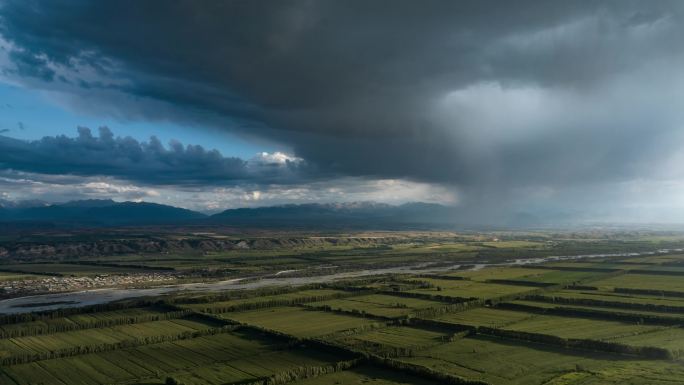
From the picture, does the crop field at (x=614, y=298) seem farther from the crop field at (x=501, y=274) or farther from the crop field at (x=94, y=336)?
the crop field at (x=94, y=336)

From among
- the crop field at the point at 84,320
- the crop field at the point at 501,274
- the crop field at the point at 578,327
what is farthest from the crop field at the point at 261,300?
the crop field at the point at 501,274

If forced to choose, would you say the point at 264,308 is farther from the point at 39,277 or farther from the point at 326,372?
the point at 39,277

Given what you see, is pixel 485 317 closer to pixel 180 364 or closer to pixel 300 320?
pixel 300 320

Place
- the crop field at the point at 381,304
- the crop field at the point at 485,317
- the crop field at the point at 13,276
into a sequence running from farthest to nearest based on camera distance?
the crop field at the point at 13,276, the crop field at the point at 381,304, the crop field at the point at 485,317

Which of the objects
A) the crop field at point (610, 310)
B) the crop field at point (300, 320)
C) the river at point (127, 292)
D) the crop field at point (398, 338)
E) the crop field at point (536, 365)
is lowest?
the river at point (127, 292)

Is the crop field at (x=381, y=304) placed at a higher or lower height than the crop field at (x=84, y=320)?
higher

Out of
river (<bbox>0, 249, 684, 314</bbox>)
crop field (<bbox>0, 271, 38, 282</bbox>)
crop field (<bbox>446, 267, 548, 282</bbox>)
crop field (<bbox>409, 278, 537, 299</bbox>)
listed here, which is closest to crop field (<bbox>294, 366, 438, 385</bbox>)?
crop field (<bbox>409, 278, 537, 299</bbox>)

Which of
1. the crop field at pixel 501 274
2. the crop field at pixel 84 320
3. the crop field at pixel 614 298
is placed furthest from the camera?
the crop field at pixel 501 274
